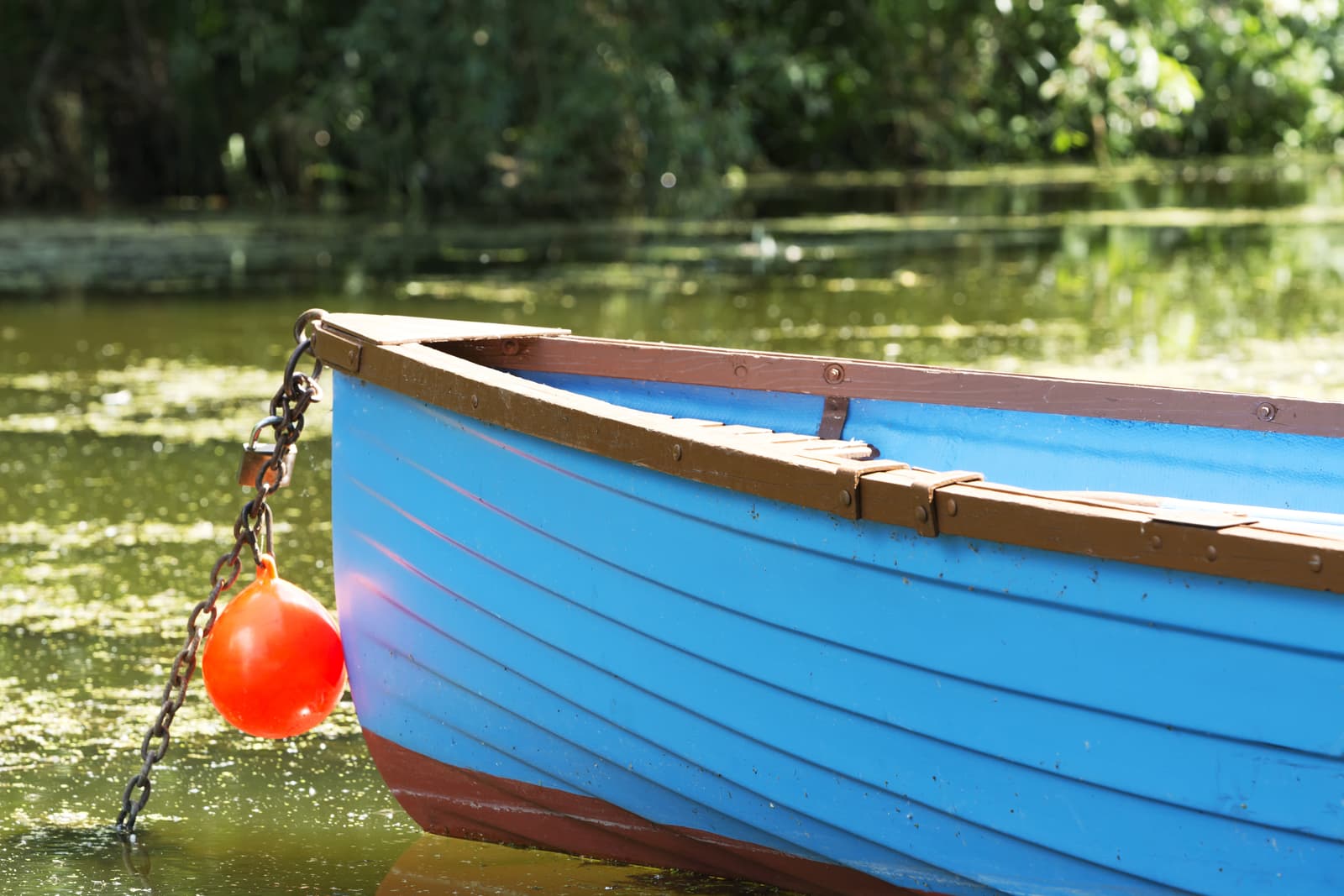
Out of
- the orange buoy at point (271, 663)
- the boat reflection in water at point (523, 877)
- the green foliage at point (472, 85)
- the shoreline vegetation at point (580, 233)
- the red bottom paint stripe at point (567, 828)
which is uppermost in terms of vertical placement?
the green foliage at point (472, 85)

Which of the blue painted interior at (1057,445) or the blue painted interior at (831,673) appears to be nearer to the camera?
the blue painted interior at (831,673)

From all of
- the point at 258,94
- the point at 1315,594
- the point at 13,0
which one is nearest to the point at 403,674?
the point at 1315,594

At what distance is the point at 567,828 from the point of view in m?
3.49

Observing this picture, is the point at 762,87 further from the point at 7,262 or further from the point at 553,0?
the point at 7,262

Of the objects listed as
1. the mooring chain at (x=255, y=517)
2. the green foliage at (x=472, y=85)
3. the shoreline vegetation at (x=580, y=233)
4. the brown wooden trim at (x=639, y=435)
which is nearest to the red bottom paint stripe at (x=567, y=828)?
the mooring chain at (x=255, y=517)

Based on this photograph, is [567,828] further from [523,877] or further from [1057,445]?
[1057,445]

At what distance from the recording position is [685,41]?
16.4 metres

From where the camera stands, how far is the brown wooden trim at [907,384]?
3588mm

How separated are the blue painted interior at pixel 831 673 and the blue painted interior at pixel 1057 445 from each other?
Result: 0.24ft

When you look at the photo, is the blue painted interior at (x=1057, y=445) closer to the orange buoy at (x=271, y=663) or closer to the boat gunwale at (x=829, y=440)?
the boat gunwale at (x=829, y=440)

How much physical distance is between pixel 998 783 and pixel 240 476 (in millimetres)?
1658

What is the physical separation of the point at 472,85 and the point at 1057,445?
41.0 feet

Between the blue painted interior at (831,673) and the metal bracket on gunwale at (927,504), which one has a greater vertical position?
the metal bracket on gunwale at (927,504)

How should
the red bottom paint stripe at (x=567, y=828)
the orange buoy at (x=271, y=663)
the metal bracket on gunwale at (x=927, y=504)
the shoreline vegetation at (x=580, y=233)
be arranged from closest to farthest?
the metal bracket on gunwale at (x=927, y=504) → the red bottom paint stripe at (x=567, y=828) → the orange buoy at (x=271, y=663) → the shoreline vegetation at (x=580, y=233)
